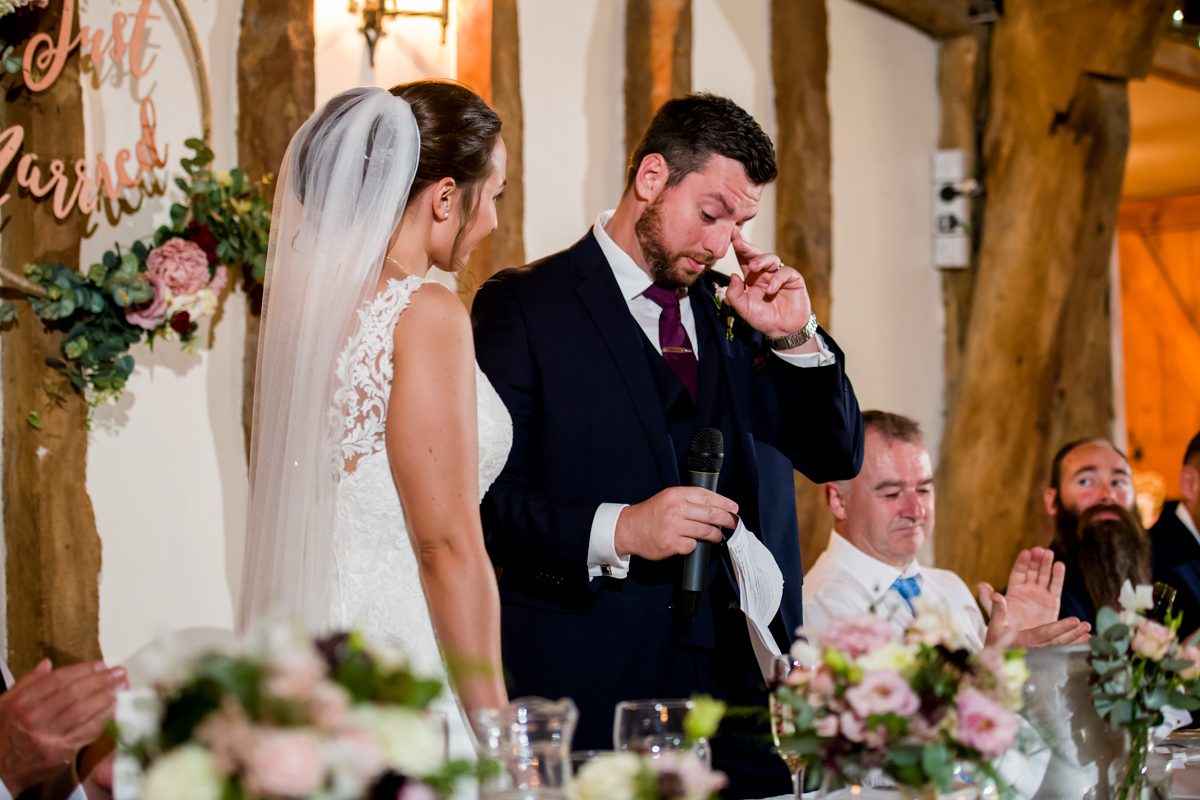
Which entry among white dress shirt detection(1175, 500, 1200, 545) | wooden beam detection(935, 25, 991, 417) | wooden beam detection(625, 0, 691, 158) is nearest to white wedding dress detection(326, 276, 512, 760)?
wooden beam detection(625, 0, 691, 158)

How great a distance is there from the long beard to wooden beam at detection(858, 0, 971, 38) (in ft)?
9.60

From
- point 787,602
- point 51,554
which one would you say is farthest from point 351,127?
point 51,554

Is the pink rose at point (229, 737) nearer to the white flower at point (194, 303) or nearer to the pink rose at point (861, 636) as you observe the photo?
the pink rose at point (861, 636)

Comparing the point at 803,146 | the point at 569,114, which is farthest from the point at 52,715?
the point at 803,146

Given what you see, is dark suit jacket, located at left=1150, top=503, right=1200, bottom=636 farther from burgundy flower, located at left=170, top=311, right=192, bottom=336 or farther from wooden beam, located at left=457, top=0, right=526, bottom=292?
burgundy flower, located at left=170, top=311, right=192, bottom=336

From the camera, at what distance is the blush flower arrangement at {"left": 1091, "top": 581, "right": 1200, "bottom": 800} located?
1.83m

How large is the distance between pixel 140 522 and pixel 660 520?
4.70 feet

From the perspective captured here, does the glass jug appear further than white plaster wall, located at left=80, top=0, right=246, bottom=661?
No

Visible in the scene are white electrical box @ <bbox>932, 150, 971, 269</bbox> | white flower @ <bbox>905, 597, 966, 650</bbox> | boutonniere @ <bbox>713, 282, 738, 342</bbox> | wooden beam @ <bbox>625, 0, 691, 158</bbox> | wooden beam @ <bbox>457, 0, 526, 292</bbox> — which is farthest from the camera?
white electrical box @ <bbox>932, 150, 971, 269</bbox>

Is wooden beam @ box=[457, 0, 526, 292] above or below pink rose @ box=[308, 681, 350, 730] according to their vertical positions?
above

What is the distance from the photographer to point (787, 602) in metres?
2.63

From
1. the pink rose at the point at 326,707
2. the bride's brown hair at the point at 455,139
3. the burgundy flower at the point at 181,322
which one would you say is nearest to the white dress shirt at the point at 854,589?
the bride's brown hair at the point at 455,139

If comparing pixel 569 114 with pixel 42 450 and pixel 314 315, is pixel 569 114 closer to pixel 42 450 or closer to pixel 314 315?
pixel 42 450

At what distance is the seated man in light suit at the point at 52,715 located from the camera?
4.87 ft
